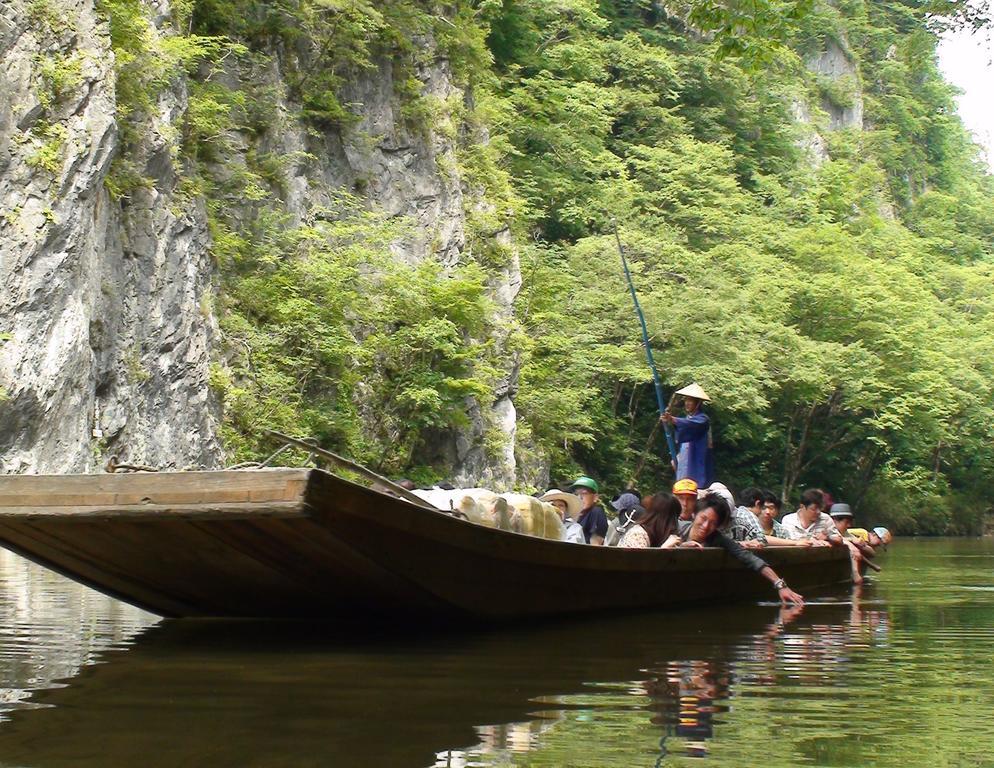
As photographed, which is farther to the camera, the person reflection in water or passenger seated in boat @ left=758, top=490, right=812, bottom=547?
passenger seated in boat @ left=758, top=490, right=812, bottom=547

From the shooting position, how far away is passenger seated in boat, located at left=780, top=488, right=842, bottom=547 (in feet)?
38.7

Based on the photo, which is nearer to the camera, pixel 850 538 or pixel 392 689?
pixel 392 689

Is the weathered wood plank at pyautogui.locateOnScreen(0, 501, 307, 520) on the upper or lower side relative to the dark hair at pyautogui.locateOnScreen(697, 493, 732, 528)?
lower

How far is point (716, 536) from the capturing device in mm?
9156

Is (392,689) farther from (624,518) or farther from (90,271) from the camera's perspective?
(90,271)

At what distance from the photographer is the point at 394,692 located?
4879 mm

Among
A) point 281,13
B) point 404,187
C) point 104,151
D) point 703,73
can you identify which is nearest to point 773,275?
Result: point 703,73

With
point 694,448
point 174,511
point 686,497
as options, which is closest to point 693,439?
point 694,448

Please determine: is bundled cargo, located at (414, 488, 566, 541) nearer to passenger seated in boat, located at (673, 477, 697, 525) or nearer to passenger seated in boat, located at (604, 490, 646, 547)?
passenger seated in boat, located at (604, 490, 646, 547)

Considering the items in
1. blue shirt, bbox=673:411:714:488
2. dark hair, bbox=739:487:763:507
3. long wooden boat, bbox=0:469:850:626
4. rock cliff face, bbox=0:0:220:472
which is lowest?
long wooden boat, bbox=0:469:850:626

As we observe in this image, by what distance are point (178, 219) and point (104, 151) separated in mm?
2241

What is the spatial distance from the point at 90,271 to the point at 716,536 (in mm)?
10001

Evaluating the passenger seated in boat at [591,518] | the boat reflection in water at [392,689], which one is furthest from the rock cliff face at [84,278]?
the passenger seated in boat at [591,518]

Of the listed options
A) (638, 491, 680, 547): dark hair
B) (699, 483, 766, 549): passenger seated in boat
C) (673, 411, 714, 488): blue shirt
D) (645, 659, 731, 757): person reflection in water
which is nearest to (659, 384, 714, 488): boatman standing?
(673, 411, 714, 488): blue shirt
